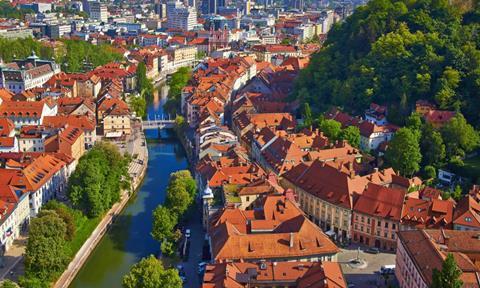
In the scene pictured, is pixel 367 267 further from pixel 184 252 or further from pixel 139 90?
pixel 139 90

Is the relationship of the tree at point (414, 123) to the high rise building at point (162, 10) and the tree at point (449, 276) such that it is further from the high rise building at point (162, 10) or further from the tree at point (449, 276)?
the high rise building at point (162, 10)

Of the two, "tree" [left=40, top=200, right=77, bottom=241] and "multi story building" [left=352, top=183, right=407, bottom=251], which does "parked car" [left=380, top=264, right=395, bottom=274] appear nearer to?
"multi story building" [left=352, top=183, right=407, bottom=251]

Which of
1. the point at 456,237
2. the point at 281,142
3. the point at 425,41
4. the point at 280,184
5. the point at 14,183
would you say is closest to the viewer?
the point at 456,237

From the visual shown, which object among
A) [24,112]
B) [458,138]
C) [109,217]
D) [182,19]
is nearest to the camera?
[109,217]

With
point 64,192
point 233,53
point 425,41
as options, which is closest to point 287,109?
point 425,41

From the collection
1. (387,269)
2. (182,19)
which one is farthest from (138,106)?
(182,19)

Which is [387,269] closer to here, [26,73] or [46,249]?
[46,249]
